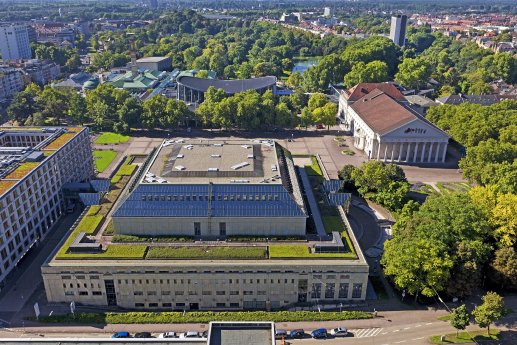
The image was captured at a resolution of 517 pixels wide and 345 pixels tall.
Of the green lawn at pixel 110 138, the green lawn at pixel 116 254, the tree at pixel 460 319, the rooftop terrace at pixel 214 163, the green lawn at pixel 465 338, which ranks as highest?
the rooftop terrace at pixel 214 163

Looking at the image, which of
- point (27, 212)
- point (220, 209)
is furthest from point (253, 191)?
point (27, 212)

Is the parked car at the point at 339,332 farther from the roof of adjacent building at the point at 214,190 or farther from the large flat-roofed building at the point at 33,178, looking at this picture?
the large flat-roofed building at the point at 33,178

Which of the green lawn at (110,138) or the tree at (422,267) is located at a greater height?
the tree at (422,267)

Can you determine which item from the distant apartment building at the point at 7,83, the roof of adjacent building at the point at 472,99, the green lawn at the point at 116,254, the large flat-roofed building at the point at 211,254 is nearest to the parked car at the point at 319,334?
the large flat-roofed building at the point at 211,254

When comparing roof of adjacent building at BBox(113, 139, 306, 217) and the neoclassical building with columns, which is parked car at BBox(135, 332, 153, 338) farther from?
the neoclassical building with columns

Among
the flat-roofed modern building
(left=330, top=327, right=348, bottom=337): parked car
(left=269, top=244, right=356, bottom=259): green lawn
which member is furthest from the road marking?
the flat-roofed modern building

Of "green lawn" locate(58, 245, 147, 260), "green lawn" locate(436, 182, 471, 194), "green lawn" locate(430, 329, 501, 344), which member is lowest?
"green lawn" locate(430, 329, 501, 344)
